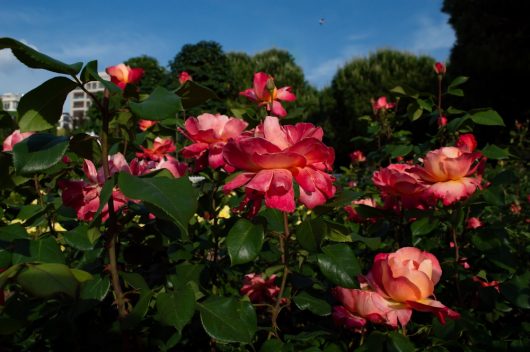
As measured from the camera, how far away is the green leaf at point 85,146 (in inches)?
29.5

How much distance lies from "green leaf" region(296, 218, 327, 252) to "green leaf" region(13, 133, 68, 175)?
40cm

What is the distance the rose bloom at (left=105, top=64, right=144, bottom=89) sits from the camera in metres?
1.51

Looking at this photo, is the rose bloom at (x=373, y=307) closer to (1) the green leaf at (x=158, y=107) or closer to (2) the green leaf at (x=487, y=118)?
(1) the green leaf at (x=158, y=107)

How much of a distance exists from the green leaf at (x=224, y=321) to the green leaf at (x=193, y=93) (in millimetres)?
353

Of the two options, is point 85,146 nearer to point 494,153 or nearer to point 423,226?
point 423,226

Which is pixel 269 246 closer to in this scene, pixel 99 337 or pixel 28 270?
pixel 99 337

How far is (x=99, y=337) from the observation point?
3.84 feet

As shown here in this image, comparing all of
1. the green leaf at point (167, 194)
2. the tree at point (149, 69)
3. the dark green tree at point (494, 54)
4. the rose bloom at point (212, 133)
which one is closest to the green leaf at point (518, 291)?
the rose bloom at point (212, 133)

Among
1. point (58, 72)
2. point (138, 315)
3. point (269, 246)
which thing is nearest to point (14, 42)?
point (58, 72)

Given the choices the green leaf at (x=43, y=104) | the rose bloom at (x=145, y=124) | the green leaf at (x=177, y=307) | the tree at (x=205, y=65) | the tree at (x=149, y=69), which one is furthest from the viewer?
the tree at (x=149, y=69)

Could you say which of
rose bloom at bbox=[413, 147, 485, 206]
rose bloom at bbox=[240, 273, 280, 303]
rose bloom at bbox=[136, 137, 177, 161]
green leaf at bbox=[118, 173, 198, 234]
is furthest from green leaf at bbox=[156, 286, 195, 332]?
rose bloom at bbox=[136, 137, 177, 161]

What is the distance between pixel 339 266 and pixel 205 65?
12274 millimetres

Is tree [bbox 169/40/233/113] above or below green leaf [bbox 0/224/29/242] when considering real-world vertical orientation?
above

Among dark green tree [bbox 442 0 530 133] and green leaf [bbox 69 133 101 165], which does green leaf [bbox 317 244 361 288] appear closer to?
green leaf [bbox 69 133 101 165]
